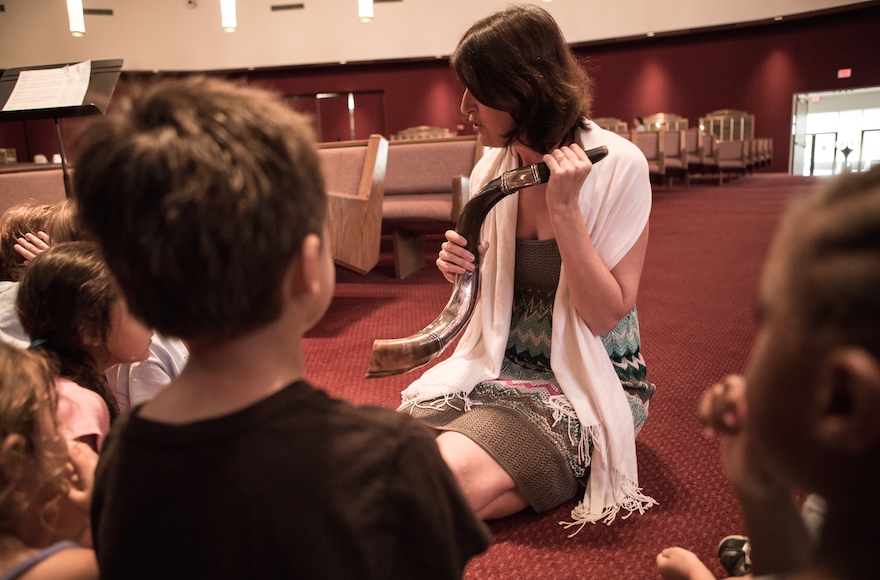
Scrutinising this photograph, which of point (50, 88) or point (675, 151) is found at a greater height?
point (50, 88)

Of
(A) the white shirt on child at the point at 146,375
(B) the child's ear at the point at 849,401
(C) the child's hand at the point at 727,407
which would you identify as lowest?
Result: (A) the white shirt on child at the point at 146,375

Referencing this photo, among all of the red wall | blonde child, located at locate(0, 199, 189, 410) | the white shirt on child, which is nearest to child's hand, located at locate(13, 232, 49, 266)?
blonde child, located at locate(0, 199, 189, 410)

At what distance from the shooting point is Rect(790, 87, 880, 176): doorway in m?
14.5

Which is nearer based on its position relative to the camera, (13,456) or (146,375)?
(13,456)

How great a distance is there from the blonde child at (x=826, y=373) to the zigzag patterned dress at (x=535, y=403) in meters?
0.87

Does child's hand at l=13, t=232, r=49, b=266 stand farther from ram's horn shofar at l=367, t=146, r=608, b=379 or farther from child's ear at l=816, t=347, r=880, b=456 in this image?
child's ear at l=816, t=347, r=880, b=456

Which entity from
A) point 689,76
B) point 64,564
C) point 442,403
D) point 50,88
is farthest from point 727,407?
point 689,76

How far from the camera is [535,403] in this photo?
142cm

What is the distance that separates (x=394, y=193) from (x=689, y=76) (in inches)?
445

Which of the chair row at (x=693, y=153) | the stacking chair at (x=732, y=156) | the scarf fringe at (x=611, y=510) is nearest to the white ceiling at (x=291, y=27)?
the stacking chair at (x=732, y=156)

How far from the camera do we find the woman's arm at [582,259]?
1.30 metres

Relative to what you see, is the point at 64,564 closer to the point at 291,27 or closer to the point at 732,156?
the point at 732,156

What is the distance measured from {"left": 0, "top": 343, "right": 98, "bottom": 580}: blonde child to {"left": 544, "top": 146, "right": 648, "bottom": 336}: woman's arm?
0.95 meters

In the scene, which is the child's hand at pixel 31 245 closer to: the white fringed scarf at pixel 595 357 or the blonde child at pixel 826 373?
the white fringed scarf at pixel 595 357
